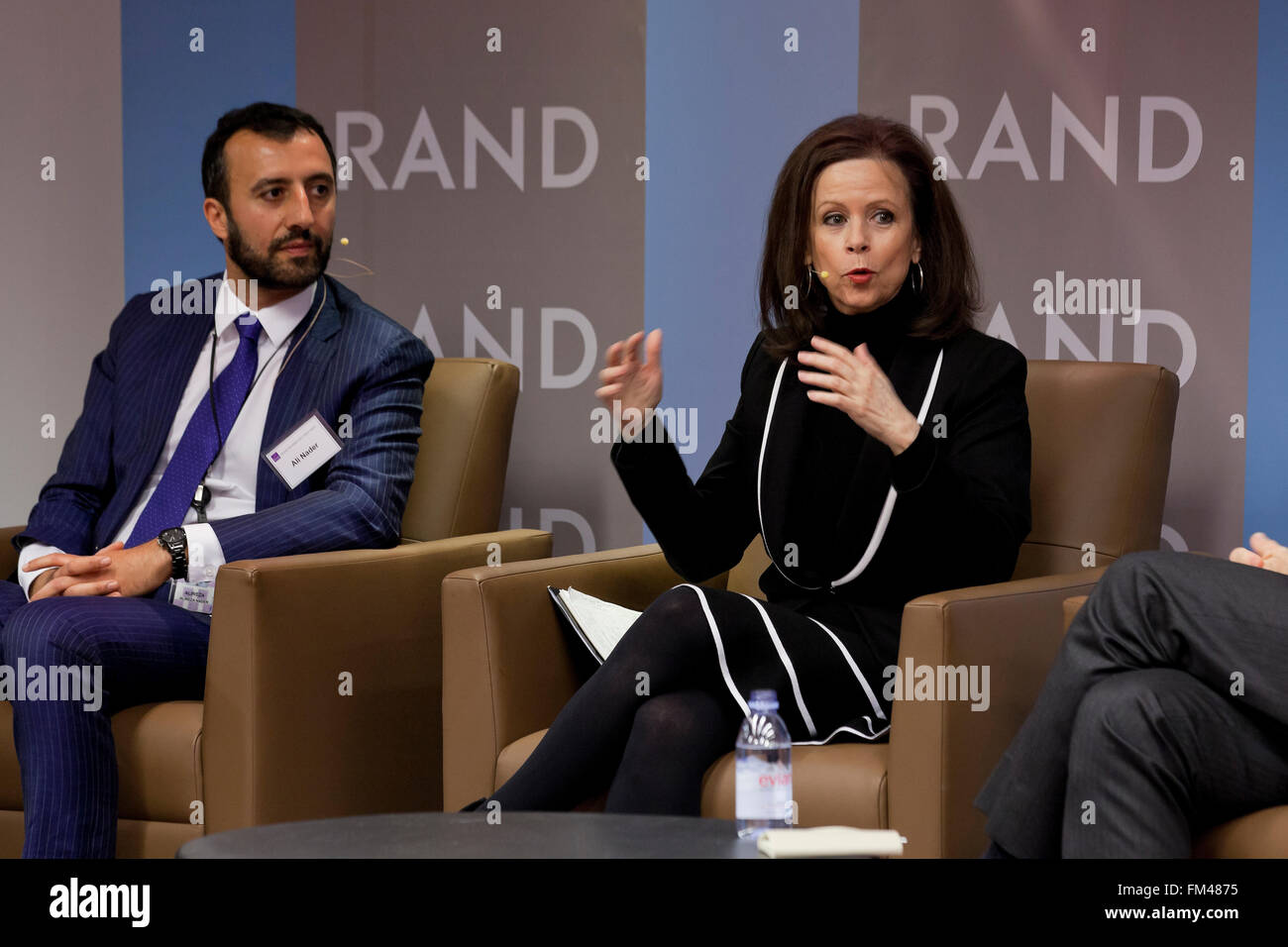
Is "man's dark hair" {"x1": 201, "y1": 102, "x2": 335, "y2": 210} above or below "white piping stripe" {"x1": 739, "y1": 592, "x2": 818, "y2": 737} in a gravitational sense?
above

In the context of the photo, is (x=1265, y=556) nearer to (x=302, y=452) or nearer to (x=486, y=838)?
(x=486, y=838)

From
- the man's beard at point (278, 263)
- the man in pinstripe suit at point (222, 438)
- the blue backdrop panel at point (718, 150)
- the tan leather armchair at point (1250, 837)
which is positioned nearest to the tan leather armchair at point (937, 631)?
the tan leather armchair at point (1250, 837)

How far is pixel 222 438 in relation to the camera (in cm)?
294

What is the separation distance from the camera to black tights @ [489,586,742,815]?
6.82 ft

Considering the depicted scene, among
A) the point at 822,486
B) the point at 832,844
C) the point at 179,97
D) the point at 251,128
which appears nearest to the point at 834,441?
the point at 822,486

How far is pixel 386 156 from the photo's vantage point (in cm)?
370

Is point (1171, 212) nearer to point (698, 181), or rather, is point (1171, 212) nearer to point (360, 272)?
point (698, 181)

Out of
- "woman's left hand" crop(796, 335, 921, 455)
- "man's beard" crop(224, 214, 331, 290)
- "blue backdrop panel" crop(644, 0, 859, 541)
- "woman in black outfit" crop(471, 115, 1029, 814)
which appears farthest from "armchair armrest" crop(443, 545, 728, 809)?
"blue backdrop panel" crop(644, 0, 859, 541)

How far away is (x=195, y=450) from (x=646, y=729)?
1.32m

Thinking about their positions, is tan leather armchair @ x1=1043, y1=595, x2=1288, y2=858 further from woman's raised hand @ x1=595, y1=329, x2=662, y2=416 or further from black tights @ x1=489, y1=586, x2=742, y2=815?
woman's raised hand @ x1=595, y1=329, x2=662, y2=416

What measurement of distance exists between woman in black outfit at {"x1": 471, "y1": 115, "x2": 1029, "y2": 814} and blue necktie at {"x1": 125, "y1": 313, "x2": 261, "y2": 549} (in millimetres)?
912

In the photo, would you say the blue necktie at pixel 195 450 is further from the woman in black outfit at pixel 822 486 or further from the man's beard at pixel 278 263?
the woman in black outfit at pixel 822 486
